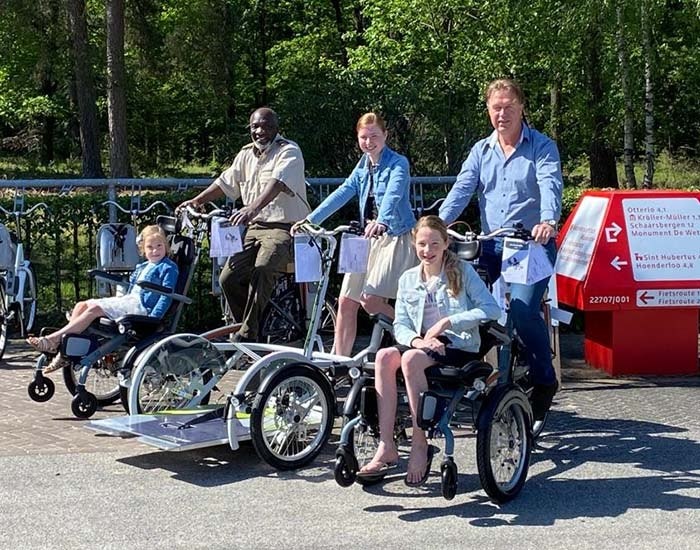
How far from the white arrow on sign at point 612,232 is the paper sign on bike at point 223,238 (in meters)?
2.99

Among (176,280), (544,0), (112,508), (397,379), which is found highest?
(544,0)

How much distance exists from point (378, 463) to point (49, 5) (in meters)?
19.8

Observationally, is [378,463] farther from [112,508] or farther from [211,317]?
[211,317]

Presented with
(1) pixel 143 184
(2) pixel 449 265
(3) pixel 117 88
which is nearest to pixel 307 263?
(2) pixel 449 265

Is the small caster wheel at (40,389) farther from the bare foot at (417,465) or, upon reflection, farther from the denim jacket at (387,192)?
the bare foot at (417,465)

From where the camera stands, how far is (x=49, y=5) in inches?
918

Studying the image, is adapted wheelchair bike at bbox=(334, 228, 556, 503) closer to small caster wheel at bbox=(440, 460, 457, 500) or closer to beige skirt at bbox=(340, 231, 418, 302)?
small caster wheel at bbox=(440, 460, 457, 500)

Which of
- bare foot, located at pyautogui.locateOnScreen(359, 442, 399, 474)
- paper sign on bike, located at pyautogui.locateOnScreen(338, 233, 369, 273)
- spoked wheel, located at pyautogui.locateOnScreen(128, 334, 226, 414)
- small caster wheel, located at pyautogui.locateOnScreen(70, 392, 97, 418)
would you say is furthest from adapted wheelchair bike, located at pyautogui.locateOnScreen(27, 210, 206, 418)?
bare foot, located at pyautogui.locateOnScreen(359, 442, 399, 474)

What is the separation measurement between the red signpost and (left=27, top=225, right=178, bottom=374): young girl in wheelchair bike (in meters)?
3.24

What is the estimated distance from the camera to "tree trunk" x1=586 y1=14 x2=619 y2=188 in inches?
852

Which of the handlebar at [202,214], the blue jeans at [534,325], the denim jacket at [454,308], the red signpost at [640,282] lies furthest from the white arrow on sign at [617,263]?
the denim jacket at [454,308]

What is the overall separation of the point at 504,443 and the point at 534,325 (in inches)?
43.3

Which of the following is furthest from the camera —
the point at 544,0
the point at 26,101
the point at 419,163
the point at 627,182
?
the point at 26,101

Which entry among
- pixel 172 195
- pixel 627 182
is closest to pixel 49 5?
pixel 627 182
